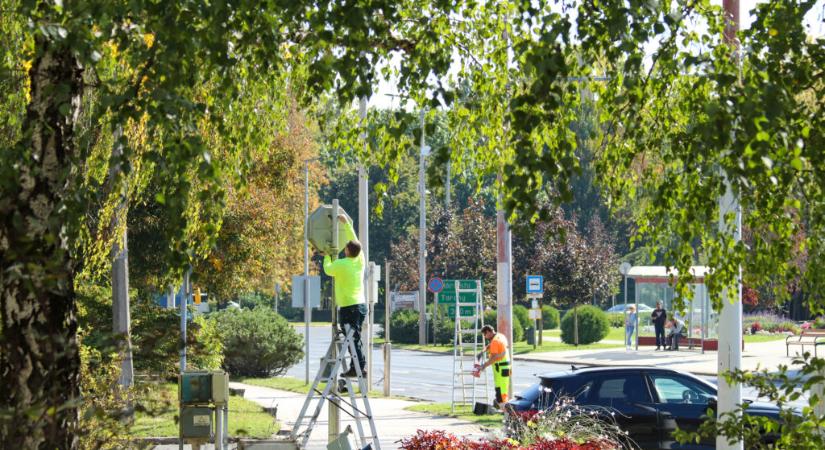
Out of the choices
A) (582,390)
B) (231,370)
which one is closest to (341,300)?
(582,390)

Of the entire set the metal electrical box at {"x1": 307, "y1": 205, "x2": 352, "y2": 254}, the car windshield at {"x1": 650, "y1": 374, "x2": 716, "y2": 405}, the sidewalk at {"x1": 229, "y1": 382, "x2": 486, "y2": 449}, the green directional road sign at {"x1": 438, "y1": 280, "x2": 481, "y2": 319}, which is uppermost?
the metal electrical box at {"x1": 307, "y1": 205, "x2": 352, "y2": 254}

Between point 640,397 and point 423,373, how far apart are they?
2193 cm

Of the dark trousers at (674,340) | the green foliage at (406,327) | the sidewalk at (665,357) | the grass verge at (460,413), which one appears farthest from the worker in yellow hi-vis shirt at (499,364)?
the green foliage at (406,327)

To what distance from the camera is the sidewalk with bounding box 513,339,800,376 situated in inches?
1436

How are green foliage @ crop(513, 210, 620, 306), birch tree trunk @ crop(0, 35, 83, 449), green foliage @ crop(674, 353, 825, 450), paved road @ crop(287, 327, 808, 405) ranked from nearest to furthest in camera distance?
birch tree trunk @ crop(0, 35, 83, 449)
green foliage @ crop(674, 353, 825, 450)
paved road @ crop(287, 327, 808, 405)
green foliage @ crop(513, 210, 620, 306)

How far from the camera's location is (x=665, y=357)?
133 feet

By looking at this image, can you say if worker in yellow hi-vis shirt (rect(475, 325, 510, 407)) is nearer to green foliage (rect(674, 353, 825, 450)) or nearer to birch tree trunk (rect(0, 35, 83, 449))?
green foliage (rect(674, 353, 825, 450))

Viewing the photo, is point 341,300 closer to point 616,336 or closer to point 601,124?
point 601,124

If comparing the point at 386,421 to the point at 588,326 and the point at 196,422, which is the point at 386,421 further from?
the point at 588,326

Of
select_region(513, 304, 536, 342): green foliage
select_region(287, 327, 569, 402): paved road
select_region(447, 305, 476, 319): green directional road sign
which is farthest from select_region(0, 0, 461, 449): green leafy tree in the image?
select_region(513, 304, 536, 342): green foliage

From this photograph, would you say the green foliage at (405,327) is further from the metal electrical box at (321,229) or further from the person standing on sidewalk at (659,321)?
the metal electrical box at (321,229)

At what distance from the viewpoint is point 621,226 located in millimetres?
93188

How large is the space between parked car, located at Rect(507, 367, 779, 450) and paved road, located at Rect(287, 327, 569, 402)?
1180cm

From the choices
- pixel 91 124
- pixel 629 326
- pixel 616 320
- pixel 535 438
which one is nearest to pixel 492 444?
pixel 535 438
